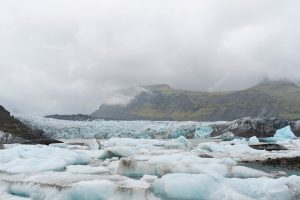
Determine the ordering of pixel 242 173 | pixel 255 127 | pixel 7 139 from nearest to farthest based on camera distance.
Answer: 1. pixel 242 173
2. pixel 7 139
3. pixel 255 127

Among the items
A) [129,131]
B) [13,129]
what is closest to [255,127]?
[129,131]

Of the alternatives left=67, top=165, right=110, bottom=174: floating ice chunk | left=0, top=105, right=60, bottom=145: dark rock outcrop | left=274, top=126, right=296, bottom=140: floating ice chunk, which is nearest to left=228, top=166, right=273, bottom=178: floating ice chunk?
left=67, top=165, right=110, bottom=174: floating ice chunk

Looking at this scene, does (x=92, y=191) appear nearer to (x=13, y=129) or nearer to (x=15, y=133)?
(x=15, y=133)

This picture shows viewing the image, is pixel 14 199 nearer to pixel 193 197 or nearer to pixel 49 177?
pixel 49 177

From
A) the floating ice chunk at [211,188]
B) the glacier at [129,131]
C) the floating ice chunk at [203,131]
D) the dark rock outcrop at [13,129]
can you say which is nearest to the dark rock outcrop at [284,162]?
the floating ice chunk at [211,188]

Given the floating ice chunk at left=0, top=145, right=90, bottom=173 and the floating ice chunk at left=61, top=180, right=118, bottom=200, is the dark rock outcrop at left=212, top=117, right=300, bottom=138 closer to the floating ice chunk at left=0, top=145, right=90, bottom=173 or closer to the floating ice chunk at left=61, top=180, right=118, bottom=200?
the floating ice chunk at left=0, top=145, right=90, bottom=173

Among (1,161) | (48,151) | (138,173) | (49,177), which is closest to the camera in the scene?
(49,177)

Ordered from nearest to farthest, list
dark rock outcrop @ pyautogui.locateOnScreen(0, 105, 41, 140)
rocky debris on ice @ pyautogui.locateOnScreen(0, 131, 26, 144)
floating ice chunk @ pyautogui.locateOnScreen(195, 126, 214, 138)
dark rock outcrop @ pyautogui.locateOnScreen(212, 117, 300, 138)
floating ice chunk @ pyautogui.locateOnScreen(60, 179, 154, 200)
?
1. floating ice chunk @ pyautogui.locateOnScreen(60, 179, 154, 200)
2. rocky debris on ice @ pyautogui.locateOnScreen(0, 131, 26, 144)
3. dark rock outcrop @ pyautogui.locateOnScreen(0, 105, 41, 140)
4. dark rock outcrop @ pyautogui.locateOnScreen(212, 117, 300, 138)
5. floating ice chunk @ pyautogui.locateOnScreen(195, 126, 214, 138)

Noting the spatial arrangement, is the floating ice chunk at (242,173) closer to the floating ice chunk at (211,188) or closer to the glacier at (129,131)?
the floating ice chunk at (211,188)

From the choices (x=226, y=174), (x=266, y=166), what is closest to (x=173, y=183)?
(x=226, y=174)

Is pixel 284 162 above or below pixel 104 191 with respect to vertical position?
above

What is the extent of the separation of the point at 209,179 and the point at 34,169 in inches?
228

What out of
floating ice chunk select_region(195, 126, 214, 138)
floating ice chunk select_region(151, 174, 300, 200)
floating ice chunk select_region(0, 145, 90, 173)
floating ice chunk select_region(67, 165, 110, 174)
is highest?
floating ice chunk select_region(195, 126, 214, 138)

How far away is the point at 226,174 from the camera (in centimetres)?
1206
